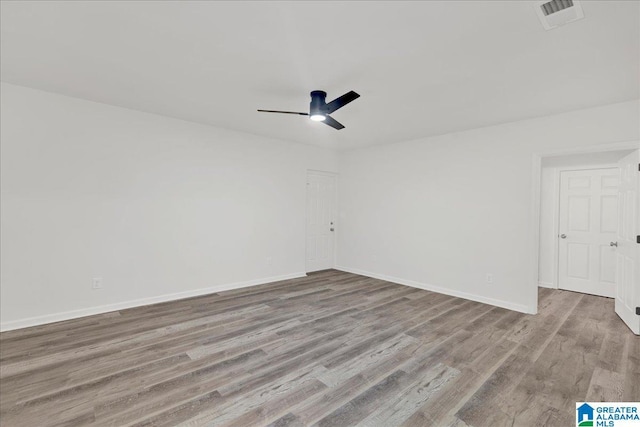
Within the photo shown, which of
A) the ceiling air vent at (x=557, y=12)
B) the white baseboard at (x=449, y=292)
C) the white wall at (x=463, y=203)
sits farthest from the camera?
the white baseboard at (x=449, y=292)

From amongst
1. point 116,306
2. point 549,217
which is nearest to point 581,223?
point 549,217

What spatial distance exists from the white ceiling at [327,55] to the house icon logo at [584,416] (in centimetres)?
263

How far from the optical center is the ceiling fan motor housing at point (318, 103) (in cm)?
296

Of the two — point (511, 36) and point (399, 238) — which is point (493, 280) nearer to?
point (399, 238)

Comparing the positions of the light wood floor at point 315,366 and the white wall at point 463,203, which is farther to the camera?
the white wall at point 463,203

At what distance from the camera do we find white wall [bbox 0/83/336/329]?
319 centimetres

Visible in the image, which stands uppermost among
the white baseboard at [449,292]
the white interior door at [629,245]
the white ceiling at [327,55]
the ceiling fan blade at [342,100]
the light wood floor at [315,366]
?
the white ceiling at [327,55]

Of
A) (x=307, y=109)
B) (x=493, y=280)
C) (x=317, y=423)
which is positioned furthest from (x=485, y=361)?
(x=307, y=109)

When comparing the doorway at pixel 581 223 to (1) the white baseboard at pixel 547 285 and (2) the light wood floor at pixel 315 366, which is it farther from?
(2) the light wood floor at pixel 315 366

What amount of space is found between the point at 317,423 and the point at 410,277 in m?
3.77

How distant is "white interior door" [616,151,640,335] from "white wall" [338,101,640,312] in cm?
49

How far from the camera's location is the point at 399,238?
5.41 m

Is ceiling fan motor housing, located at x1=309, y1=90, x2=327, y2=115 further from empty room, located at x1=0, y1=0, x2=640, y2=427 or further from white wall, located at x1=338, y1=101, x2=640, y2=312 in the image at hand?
white wall, located at x1=338, y1=101, x2=640, y2=312

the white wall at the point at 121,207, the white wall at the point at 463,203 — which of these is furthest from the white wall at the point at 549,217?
the white wall at the point at 121,207
